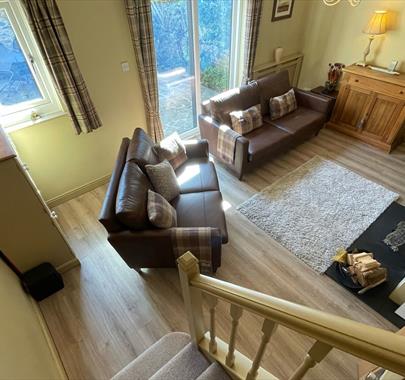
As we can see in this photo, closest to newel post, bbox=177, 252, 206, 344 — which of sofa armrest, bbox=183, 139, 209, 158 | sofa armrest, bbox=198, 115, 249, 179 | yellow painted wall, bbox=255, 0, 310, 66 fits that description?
sofa armrest, bbox=183, 139, 209, 158

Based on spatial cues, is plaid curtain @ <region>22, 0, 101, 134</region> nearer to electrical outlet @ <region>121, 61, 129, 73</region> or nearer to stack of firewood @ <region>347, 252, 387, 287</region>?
electrical outlet @ <region>121, 61, 129, 73</region>

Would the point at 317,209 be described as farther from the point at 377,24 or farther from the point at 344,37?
the point at 344,37

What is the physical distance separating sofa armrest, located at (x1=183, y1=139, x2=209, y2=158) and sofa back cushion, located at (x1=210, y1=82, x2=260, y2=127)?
0.56 meters

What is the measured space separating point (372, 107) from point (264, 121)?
4.97 ft

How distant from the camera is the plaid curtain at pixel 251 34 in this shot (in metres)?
3.40

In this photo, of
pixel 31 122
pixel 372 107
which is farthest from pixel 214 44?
pixel 31 122

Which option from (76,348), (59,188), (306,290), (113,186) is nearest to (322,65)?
(306,290)

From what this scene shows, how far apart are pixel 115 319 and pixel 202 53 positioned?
3.44m

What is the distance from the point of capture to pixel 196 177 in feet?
8.80

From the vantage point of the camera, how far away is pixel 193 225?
7.25 feet

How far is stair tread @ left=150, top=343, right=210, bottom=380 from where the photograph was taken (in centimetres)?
148

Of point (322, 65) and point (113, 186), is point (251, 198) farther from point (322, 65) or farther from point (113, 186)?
point (322, 65)

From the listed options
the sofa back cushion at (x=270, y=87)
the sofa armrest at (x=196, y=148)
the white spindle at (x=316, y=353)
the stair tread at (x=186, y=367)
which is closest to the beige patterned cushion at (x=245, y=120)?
the sofa back cushion at (x=270, y=87)

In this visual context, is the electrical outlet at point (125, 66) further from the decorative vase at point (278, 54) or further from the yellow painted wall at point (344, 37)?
the yellow painted wall at point (344, 37)
